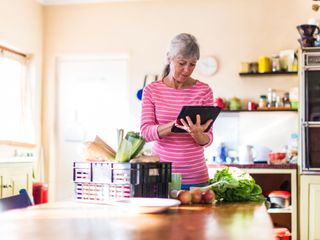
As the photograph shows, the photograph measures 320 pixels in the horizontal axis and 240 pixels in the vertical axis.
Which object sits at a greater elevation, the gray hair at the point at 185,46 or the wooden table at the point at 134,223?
the gray hair at the point at 185,46

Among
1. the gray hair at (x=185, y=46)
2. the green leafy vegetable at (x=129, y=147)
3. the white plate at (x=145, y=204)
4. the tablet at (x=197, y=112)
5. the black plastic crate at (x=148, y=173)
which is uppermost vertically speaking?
the gray hair at (x=185, y=46)

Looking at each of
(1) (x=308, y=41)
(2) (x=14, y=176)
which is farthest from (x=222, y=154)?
(2) (x=14, y=176)

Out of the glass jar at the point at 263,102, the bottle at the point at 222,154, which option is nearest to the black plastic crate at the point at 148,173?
the bottle at the point at 222,154

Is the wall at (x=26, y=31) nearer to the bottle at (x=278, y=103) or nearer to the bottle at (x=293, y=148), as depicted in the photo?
the bottle at (x=278, y=103)

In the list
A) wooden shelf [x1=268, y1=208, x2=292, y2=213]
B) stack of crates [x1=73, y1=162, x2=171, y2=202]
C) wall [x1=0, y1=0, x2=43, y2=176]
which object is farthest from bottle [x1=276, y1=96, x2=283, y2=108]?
stack of crates [x1=73, y1=162, x2=171, y2=202]

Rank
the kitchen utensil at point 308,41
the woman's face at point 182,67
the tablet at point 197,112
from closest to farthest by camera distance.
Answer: the tablet at point 197,112
the woman's face at point 182,67
the kitchen utensil at point 308,41

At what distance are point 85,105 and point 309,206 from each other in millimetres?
2544

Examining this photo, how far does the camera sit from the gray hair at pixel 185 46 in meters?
2.16

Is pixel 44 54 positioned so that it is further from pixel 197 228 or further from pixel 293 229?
pixel 197 228

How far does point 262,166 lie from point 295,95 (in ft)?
2.74

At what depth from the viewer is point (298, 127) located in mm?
4840

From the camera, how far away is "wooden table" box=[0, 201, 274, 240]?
1.29 m

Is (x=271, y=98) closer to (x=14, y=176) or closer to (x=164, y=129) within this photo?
(x=14, y=176)

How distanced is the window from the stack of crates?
309 cm
